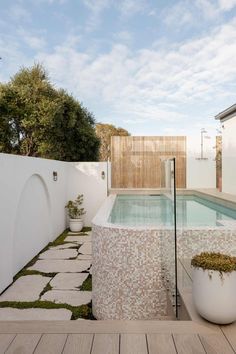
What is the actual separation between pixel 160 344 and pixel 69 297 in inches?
100

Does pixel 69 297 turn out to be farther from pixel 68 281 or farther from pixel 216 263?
pixel 216 263

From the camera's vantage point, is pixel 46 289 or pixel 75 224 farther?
pixel 75 224

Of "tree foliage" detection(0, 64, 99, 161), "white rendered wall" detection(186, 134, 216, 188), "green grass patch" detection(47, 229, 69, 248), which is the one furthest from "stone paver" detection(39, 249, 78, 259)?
"white rendered wall" detection(186, 134, 216, 188)

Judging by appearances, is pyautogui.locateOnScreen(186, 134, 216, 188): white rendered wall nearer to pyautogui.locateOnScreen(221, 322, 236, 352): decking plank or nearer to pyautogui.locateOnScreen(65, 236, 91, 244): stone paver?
pyautogui.locateOnScreen(65, 236, 91, 244): stone paver

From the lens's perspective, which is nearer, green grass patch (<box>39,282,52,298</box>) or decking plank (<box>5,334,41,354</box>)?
decking plank (<box>5,334,41,354</box>)

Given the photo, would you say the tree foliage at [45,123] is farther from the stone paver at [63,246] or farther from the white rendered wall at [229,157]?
the stone paver at [63,246]

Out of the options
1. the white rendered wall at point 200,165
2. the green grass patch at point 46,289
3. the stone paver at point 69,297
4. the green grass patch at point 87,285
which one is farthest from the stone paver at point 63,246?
the white rendered wall at point 200,165

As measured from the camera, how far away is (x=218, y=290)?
91.0 inches

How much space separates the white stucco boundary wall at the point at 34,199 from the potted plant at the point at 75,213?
0.17 metres

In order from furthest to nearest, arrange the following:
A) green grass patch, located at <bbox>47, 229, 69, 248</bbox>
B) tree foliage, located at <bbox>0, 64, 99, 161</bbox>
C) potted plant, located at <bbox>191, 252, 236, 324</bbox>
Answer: tree foliage, located at <bbox>0, 64, 99, 161</bbox> < green grass patch, located at <bbox>47, 229, 69, 248</bbox> < potted plant, located at <bbox>191, 252, 236, 324</bbox>

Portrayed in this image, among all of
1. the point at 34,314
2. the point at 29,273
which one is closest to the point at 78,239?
the point at 29,273

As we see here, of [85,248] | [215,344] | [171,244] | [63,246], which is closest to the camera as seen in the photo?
[215,344]

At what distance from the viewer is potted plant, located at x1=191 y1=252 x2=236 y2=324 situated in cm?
230

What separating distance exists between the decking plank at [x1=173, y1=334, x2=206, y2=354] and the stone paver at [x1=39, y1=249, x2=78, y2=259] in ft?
14.4
